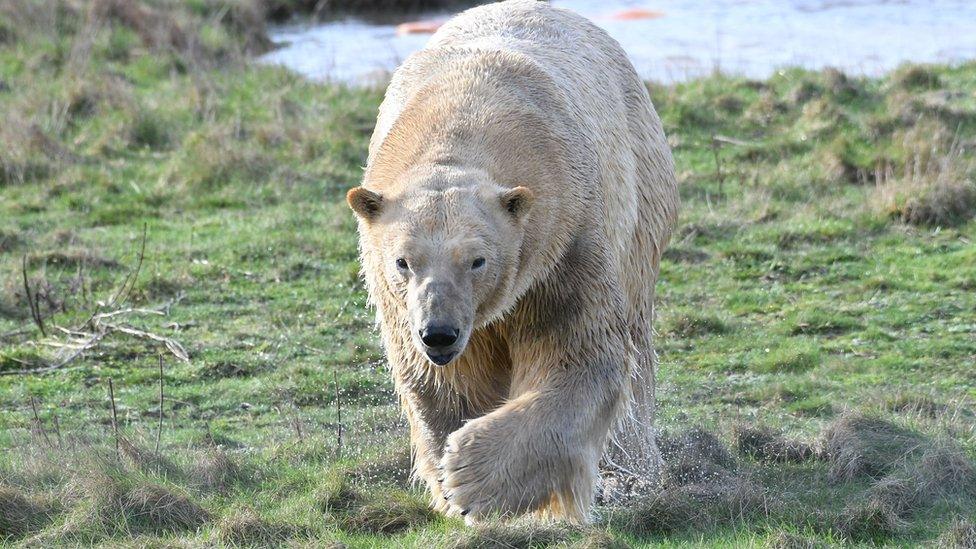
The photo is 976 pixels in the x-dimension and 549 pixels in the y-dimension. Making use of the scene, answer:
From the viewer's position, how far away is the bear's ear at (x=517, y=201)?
560cm

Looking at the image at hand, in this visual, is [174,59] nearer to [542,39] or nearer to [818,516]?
[542,39]

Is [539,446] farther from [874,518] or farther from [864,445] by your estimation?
[864,445]

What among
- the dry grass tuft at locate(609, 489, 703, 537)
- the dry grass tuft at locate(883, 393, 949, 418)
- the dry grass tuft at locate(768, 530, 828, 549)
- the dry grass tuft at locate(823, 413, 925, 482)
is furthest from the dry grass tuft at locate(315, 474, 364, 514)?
the dry grass tuft at locate(883, 393, 949, 418)

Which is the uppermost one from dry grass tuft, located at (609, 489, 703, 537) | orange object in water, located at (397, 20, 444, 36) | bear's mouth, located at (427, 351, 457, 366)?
bear's mouth, located at (427, 351, 457, 366)

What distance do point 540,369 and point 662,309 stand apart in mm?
4173

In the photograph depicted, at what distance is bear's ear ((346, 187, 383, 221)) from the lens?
18.7 feet

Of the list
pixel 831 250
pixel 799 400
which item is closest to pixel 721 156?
pixel 831 250

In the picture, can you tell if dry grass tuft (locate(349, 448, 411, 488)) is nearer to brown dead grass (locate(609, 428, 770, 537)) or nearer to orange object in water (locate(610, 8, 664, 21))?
brown dead grass (locate(609, 428, 770, 537))

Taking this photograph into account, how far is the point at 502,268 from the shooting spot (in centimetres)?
571

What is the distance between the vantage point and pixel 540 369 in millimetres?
6199

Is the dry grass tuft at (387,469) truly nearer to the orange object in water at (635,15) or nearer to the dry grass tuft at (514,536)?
the dry grass tuft at (514,536)

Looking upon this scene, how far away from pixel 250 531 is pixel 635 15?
18854mm

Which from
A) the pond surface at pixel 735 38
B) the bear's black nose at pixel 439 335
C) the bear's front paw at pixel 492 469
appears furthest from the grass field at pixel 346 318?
the pond surface at pixel 735 38

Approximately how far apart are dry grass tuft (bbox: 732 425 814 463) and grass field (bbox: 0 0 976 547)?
0.02 metres
